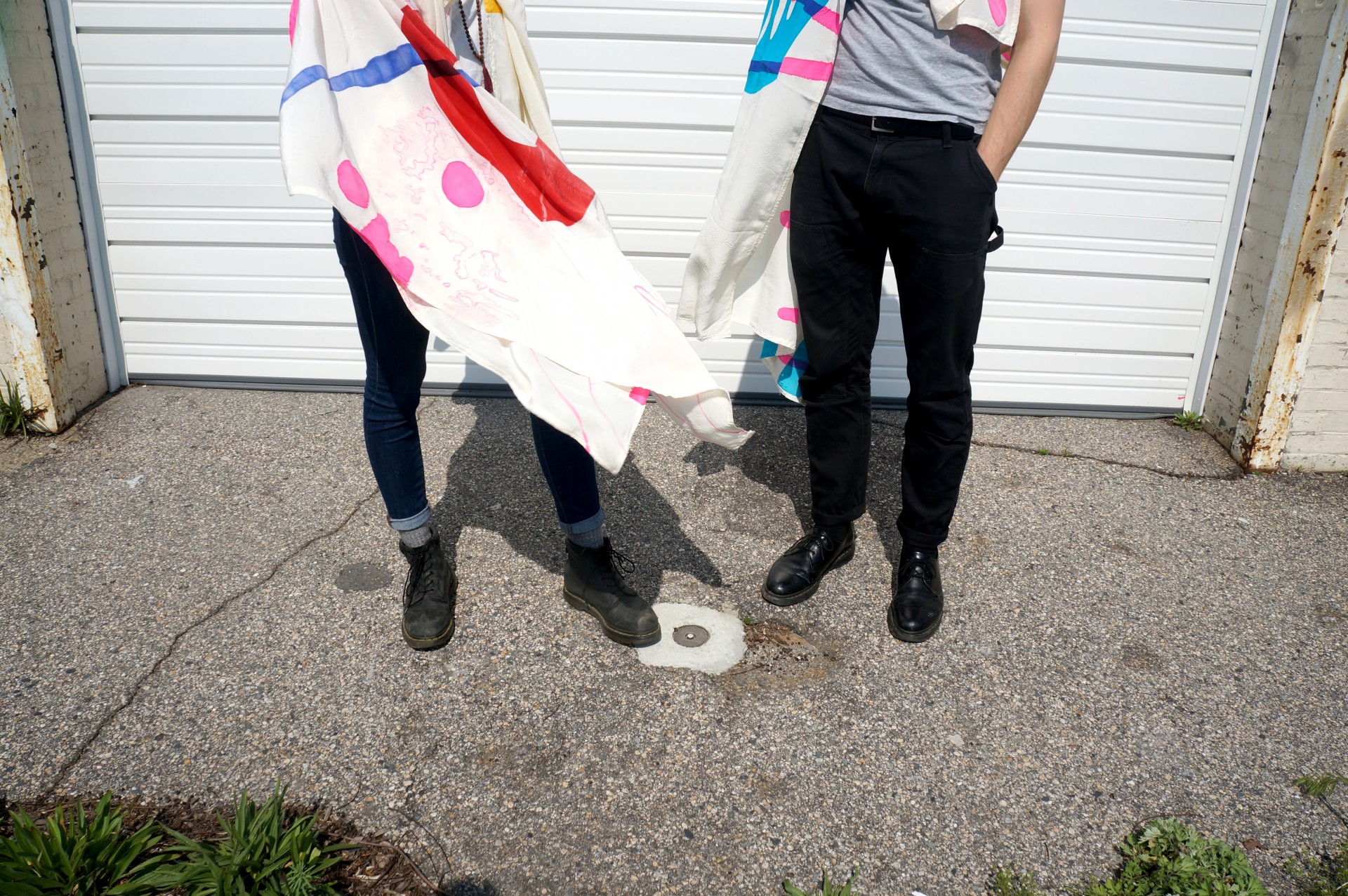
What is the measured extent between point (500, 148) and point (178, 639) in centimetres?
171

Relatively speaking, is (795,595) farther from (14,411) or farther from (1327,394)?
(14,411)

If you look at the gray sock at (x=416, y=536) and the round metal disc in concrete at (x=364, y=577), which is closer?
the gray sock at (x=416, y=536)

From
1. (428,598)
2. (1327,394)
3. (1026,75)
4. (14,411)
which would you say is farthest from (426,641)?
(1327,394)

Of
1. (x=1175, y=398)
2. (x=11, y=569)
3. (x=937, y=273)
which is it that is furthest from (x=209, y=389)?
(x=1175, y=398)

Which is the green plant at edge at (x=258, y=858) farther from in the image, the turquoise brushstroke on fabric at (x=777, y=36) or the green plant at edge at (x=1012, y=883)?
the turquoise brushstroke on fabric at (x=777, y=36)

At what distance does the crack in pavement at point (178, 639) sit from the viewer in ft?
7.51

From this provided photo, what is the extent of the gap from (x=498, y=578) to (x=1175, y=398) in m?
3.30

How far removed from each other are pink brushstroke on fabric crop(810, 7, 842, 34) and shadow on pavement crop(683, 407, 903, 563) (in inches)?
66.8

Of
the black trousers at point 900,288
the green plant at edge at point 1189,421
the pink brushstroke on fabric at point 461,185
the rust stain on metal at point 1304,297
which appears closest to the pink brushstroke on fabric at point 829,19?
the black trousers at point 900,288

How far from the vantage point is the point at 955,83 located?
2.37m

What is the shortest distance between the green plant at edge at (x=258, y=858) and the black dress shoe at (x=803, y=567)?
144 cm

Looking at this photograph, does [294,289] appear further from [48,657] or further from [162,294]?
[48,657]

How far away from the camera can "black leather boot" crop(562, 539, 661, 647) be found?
2.72 m

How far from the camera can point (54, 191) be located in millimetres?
3889
